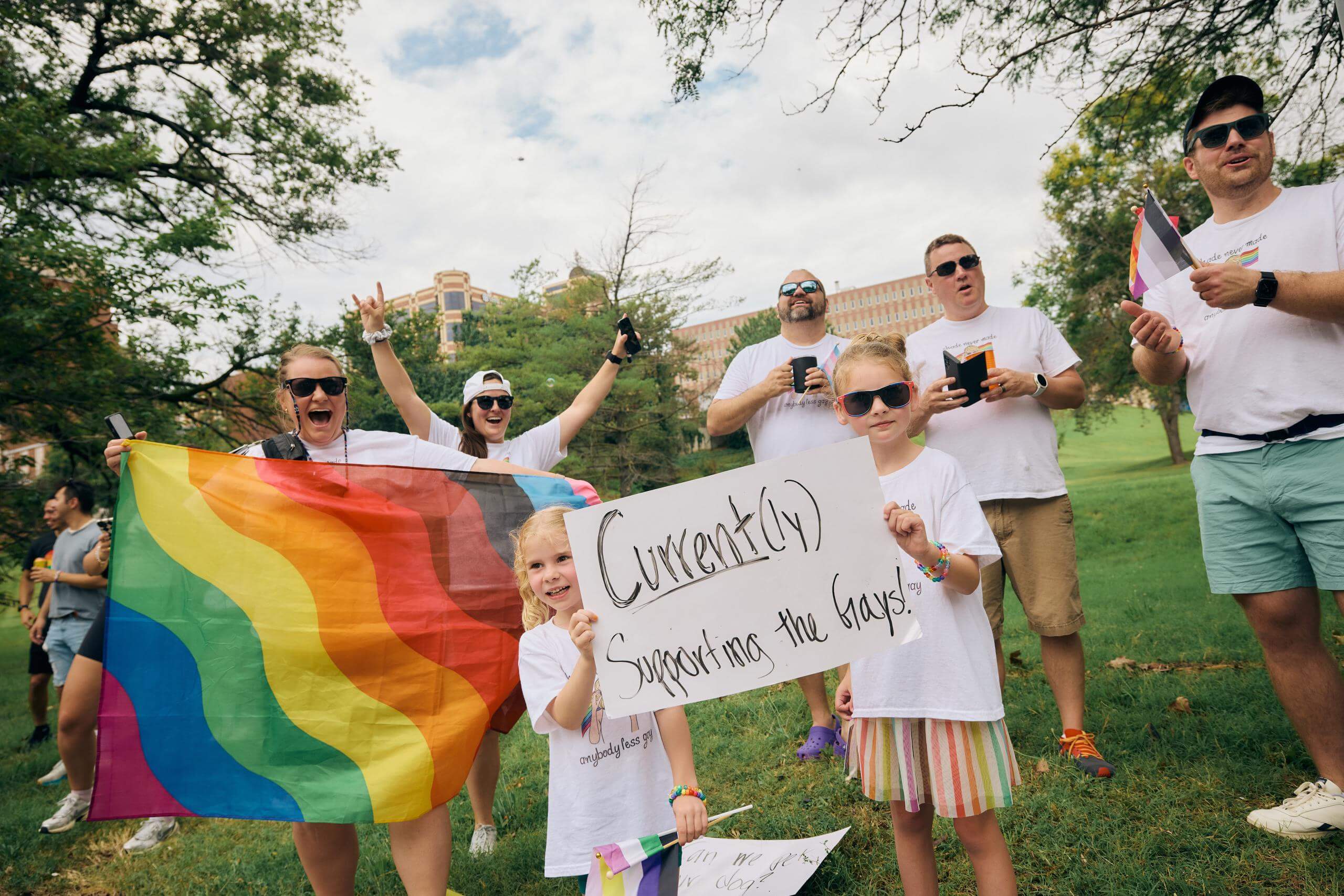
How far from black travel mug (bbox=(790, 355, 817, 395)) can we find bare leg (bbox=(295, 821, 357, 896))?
2721 millimetres

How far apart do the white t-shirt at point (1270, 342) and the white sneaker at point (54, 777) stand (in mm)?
8266

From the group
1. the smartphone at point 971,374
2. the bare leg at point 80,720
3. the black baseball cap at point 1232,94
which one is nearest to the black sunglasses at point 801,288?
the smartphone at point 971,374

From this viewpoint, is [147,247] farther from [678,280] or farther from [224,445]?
[678,280]

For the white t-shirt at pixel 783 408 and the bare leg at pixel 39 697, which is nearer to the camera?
the white t-shirt at pixel 783 408

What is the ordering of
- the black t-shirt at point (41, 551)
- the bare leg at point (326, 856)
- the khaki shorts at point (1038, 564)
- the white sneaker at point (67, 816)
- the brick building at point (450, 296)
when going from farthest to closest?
the brick building at point (450, 296) < the black t-shirt at point (41, 551) < the white sneaker at point (67, 816) < the khaki shorts at point (1038, 564) < the bare leg at point (326, 856)

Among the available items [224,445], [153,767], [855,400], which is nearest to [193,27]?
[224,445]

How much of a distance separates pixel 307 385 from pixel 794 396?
2372 mm

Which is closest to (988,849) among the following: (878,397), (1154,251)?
(878,397)

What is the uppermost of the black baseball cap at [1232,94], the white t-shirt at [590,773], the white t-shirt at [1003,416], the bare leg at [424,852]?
the black baseball cap at [1232,94]

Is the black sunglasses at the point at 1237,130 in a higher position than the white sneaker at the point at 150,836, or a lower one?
higher

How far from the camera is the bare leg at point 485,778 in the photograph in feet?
11.8

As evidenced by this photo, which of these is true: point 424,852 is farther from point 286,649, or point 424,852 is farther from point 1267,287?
point 1267,287

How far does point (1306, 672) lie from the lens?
2.68 meters

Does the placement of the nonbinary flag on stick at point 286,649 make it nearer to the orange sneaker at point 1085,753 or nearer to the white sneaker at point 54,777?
the orange sneaker at point 1085,753
